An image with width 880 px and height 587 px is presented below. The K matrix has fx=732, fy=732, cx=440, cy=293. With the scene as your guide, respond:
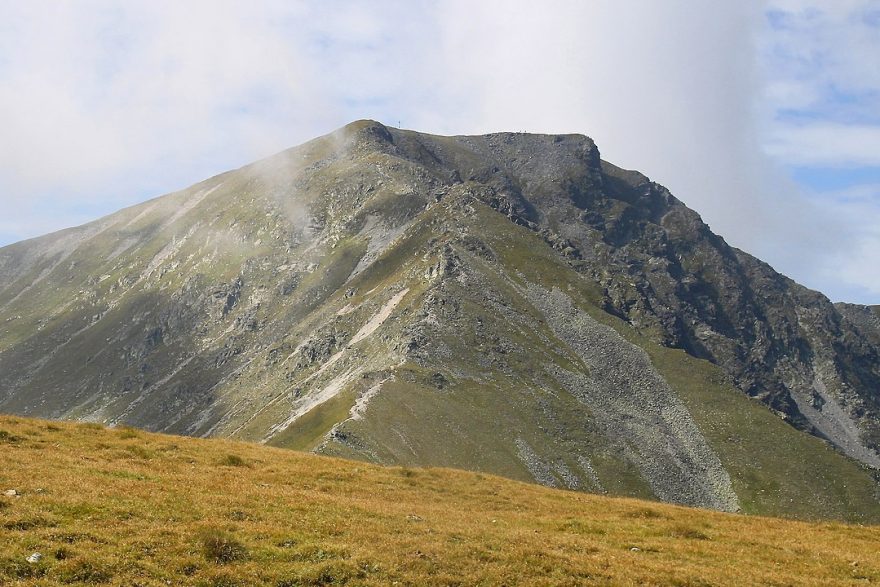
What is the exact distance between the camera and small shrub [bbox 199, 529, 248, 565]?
23.7m

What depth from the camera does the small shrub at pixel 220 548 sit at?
23703mm

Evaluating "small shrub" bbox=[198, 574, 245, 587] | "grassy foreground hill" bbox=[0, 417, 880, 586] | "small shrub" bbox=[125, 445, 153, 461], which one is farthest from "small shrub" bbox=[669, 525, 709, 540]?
"small shrub" bbox=[125, 445, 153, 461]

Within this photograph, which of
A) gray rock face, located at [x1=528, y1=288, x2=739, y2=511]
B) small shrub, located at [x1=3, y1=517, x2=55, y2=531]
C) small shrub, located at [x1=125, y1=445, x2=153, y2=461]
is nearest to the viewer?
small shrub, located at [x1=3, y1=517, x2=55, y2=531]

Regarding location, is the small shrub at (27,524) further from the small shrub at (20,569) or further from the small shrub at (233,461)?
the small shrub at (233,461)

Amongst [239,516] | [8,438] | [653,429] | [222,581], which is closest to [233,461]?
[8,438]

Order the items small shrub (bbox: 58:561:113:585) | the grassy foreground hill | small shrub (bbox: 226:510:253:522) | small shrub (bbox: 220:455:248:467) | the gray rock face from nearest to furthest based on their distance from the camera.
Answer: small shrub (bbox: 58:561:113:585) → the grassy foreground hill → small shrub (bbox: 226:510:253:522) → small shrub (bbox: 220:455:248:467) → the gray rock face

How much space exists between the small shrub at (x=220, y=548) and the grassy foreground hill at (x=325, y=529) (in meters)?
0.05

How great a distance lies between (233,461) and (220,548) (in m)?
18.1

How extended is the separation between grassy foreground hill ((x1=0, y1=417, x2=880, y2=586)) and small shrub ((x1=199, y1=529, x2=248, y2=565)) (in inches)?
2.1

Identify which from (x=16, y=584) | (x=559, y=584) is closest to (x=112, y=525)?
(x=16, y=584)

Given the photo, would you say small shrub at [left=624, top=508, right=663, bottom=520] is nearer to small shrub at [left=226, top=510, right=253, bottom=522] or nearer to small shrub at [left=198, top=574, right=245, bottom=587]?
small shrub at [left=226, top=510, right=253, bottom=522]

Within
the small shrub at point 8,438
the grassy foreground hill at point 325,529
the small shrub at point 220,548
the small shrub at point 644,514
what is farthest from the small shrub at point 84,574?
the small shrub at point 644,514

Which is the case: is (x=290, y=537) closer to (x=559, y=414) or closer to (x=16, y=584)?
(x=16, y=584)

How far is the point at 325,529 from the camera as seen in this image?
1115 inches
